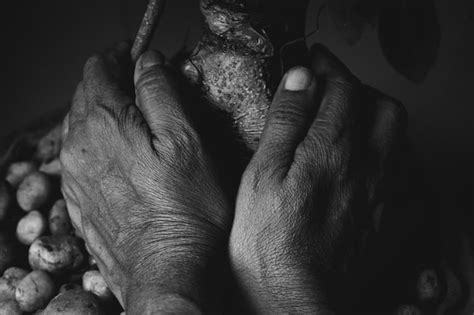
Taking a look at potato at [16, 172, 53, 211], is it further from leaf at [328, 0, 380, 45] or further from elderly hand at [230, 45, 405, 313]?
leaf at [328, 0, 380, 45]

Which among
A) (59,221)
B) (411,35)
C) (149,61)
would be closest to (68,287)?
(59,221)

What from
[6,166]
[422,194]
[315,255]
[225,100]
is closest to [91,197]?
[225,100]

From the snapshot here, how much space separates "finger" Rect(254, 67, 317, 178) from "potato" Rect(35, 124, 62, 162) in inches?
33.0

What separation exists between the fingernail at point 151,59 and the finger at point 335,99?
0.31m

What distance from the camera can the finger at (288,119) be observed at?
3.26ft

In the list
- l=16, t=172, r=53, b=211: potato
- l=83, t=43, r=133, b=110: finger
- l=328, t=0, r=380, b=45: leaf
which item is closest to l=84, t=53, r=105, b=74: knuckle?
l=83, t=43, r=133, b=110: finger

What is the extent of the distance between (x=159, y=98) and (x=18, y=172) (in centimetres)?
70

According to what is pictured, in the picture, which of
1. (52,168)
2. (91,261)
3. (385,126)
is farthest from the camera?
(52,168)

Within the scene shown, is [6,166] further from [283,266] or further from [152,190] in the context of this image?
[283,266]

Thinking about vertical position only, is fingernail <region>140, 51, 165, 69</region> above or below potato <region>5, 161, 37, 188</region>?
above

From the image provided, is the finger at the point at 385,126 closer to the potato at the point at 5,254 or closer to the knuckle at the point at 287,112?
the knuckle at the point at 287,112

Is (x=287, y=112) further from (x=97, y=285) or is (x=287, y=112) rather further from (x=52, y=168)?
(x=52, y=168)

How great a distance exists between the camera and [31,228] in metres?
1.42

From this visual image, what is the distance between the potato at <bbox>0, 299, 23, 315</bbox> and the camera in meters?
1.26
